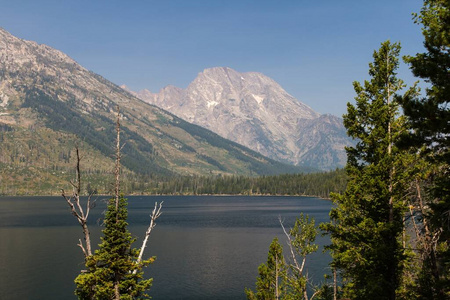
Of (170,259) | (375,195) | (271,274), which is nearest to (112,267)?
(375,195)

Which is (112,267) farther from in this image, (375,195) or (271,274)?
(271,274)

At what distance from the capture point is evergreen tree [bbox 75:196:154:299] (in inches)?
1217

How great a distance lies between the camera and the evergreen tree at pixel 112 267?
30906 mm

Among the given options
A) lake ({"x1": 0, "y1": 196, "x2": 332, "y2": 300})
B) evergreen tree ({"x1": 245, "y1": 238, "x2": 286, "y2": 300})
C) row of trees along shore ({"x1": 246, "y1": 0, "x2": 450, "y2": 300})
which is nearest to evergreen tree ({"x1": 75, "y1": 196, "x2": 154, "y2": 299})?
row of trees along shore ({"x1": 246, "y1": 0, "x2": 450, "y2": 300})

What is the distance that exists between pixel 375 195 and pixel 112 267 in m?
23.2

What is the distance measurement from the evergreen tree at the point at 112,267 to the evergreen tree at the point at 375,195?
18144mm

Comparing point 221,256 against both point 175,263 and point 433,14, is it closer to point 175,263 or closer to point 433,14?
point 175,263

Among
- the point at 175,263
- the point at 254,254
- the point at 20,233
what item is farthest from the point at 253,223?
the point at 20,233

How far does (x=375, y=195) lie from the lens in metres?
32.7

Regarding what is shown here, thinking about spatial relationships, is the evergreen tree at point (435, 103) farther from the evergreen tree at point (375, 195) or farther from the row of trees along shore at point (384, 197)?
the evergreen tree at point (375, 195)

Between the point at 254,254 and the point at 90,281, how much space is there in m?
91.0

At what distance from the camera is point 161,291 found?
81438 mm

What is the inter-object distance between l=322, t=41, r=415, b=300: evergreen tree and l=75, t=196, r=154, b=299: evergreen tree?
18144mm

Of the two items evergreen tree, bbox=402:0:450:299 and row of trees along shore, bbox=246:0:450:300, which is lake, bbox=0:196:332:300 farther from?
evergreen tree, bbox=402:0:450:299
